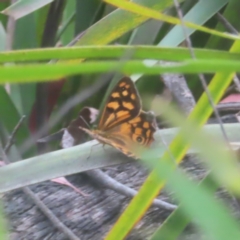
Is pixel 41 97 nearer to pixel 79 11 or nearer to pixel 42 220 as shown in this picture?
pixel 79 11

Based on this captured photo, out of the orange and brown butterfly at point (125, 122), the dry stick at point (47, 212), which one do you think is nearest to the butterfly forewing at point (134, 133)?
the orange and brown butterfly at point (125, 122)

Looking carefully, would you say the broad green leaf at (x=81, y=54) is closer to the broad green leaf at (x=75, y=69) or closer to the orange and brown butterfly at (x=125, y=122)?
the broad green leaf at (x=75, y=69)

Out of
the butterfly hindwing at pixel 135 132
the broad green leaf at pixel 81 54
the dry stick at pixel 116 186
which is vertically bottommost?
the dry stick at pixel 116 186

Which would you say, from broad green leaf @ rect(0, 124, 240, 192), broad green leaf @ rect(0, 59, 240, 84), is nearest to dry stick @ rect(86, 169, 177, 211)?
broad green leaf @ rect(0, 124, 240, 192)

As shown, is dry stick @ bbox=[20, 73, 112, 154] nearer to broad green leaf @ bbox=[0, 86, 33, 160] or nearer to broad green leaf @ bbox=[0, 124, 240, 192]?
broad green leaf @ bbox=[0, 86, 33, 160]

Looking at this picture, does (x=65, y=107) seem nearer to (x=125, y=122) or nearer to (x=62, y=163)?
(x=125, y=122)

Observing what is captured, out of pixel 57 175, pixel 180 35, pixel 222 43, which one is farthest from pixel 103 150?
pixel 222 43
